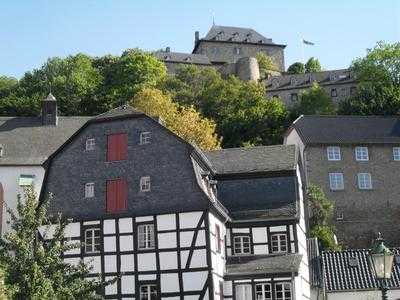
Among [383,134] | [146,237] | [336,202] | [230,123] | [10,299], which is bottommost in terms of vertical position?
[10,299]

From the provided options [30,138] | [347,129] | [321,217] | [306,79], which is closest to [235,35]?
[306,79]

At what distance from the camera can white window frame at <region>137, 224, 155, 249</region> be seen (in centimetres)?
3581

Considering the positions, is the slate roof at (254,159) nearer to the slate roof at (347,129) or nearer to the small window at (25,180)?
the small window at (25,180)

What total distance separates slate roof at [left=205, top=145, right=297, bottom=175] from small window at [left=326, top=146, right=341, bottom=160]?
75.3 feet

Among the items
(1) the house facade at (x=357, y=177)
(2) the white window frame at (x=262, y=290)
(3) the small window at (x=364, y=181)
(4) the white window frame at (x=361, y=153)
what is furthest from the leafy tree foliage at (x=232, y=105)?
(2) the white window frame at (x=262, y=290)

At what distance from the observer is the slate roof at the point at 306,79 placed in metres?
108

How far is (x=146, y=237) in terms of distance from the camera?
3600 cm

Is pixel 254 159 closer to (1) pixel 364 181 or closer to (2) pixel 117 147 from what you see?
(2) pixel 117 147

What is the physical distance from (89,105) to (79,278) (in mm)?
61742

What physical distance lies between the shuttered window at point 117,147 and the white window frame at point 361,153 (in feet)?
104

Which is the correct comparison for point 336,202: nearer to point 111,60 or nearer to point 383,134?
point 383,134

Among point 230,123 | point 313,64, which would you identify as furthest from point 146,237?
point 313,64

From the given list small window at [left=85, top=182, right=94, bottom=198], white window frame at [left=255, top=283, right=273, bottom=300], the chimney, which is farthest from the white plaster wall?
white window frame at [left=255, top=283, right=273, bottom=300]

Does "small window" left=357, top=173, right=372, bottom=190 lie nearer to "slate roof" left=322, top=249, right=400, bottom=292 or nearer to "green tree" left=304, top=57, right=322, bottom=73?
"slate roof" left=322, top=249, right=400, bottom=292
